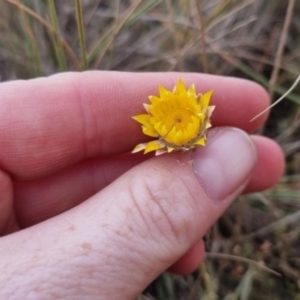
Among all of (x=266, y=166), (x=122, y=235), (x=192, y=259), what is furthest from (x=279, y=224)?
(x=122, y=235)

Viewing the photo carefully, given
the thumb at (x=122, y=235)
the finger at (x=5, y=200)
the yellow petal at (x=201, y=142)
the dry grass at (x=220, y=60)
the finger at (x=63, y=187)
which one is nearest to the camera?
the thumb at (x=122, y=235)

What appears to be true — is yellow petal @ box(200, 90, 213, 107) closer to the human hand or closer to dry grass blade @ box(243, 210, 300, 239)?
Answer: the human hand

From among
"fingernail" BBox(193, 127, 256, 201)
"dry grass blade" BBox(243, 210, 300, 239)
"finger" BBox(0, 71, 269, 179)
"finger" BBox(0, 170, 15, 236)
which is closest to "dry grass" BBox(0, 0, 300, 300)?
"dry grass blade" BBox(243, 210, 300, 239)

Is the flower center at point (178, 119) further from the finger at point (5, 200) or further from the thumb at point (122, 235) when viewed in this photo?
the finger at point (5, 200)

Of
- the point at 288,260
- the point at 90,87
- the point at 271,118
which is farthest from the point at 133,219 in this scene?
the point at 271,118

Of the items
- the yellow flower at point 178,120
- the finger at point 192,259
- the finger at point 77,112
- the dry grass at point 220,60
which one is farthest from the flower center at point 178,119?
the finger at point 192,259

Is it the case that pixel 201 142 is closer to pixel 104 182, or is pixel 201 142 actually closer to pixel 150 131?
pixel 150 131

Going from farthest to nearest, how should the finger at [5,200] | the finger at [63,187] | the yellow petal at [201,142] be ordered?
the finger at [63,187] < the finger at [5,200] < the yellow petal at [201,142]

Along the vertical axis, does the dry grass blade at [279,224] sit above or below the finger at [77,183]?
below
